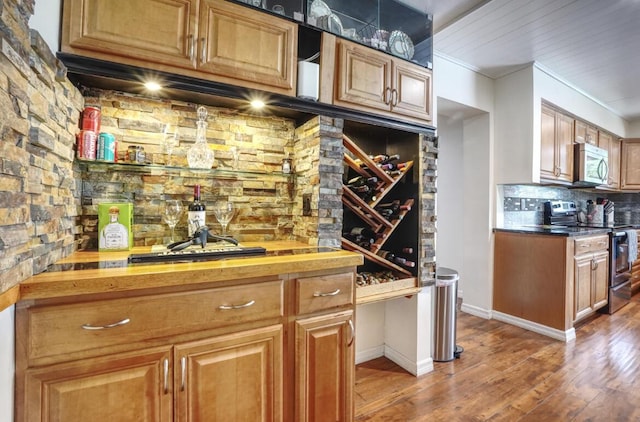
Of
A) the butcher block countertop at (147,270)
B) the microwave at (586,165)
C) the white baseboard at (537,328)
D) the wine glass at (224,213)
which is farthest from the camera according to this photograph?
the microwave at (586,165)

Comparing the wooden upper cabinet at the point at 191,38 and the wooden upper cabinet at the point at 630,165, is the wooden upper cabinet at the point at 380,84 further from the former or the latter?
the wooden upper cabinet at the point at 630,165

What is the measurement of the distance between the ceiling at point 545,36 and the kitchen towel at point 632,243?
1.69 meters

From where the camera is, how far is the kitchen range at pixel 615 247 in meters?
3.29

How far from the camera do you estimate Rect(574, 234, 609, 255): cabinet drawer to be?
111 inches

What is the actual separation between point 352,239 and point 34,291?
64.2 inches

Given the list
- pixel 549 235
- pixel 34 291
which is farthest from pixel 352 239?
pixel 549 235

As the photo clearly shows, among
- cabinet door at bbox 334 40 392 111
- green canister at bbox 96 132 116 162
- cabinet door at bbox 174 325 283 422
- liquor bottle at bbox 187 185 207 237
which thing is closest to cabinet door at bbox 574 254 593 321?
cabinet door at bbox 334 40 392 111

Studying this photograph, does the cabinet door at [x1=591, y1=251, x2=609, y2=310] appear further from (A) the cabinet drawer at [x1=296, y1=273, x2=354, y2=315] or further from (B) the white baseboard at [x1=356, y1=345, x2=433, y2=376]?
(A) the cabinet drawer at [x1=296, y1=273, x2=354, y2=315]

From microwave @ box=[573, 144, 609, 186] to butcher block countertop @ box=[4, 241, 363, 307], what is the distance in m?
3.44

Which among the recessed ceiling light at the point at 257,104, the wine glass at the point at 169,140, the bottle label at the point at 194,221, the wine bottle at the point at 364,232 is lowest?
the wine bottle at the point at 364,232

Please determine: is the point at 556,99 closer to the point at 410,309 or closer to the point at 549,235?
the point at 549,235

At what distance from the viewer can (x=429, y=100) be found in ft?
6.74

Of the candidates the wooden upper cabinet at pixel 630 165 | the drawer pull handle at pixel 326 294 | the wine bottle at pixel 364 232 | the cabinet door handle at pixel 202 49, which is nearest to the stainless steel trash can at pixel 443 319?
the wine bottle at pixel 364 232

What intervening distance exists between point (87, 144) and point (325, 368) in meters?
1.49
